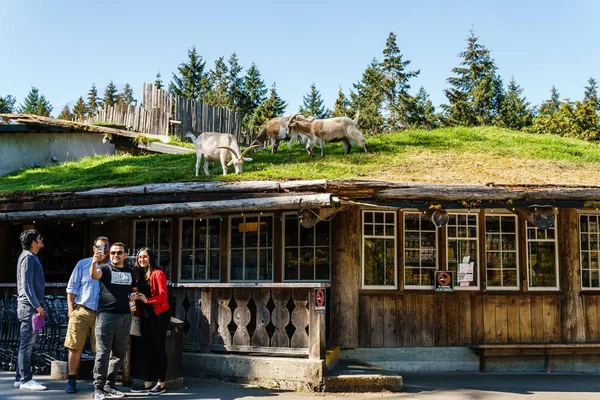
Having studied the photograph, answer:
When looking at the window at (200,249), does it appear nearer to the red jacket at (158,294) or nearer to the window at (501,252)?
the red jacket at (158,294)

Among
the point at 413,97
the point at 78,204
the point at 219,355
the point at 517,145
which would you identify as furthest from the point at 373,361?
the point at 413,97

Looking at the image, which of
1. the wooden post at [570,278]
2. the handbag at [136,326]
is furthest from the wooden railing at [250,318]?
the wooden post at [570,278]

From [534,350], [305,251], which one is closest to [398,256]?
[305,251]

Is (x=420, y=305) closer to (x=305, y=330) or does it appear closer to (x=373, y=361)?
(x=373, y=361)

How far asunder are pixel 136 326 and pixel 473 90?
43488 mm

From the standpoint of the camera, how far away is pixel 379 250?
39.0 feet

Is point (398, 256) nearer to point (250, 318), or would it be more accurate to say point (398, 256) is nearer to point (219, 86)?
point (250, 318)

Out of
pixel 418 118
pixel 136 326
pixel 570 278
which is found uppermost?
pixel 418 118

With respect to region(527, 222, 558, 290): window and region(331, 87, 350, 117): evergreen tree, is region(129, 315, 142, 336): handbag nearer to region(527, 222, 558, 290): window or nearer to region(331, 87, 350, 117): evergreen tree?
region(527, 222, 558, 290): window

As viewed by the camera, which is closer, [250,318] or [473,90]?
[250,318]

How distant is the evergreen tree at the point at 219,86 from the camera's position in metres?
57.8

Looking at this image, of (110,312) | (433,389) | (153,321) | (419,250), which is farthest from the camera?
(419,250)

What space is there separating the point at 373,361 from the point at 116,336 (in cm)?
495

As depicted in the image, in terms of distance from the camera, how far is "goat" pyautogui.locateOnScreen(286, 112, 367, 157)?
15.3m
